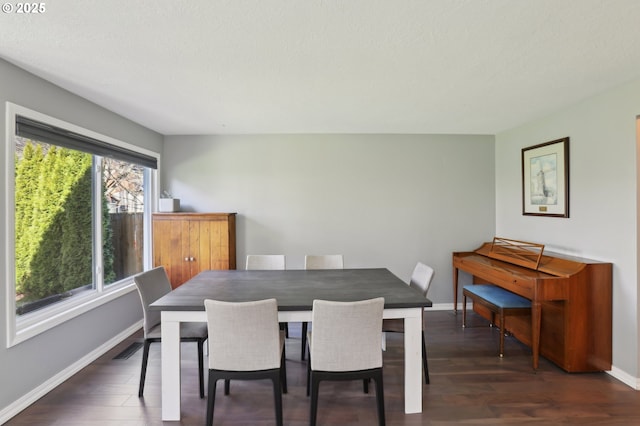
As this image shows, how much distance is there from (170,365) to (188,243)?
6.48 ft

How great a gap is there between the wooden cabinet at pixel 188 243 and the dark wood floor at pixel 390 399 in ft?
3.65

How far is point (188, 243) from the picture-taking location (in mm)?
3848

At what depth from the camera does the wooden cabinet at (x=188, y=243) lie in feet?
12.6

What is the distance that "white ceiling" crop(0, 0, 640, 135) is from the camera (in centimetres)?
161

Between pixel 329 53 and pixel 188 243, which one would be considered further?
pixel 188 243

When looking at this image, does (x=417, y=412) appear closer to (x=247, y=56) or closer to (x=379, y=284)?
(x=379, y=284)

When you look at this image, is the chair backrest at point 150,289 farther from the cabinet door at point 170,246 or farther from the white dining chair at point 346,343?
the white dining chair at point 346,343

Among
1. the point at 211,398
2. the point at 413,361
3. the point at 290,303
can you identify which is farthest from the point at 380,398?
the point at 211,398

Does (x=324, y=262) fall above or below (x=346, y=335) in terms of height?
above

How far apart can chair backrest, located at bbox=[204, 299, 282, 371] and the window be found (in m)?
1.49

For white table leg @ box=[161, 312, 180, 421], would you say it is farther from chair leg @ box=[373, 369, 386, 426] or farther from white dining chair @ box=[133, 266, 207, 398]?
chair leg @ box=[373, 369, 386, 426]

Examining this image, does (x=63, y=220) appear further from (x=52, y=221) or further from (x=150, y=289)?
(x=150, y=289)

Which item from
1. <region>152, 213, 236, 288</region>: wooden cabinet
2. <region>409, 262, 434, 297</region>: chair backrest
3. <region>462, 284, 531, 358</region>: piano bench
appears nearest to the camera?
<region>409, 262, 434, 297</region>: chair backrest

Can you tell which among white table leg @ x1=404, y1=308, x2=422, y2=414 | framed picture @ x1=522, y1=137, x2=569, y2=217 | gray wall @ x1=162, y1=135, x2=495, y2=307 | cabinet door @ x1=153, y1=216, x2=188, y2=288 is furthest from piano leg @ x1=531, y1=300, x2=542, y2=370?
cabinet door @ x1=153, y1=216, x2=188, y2=288
